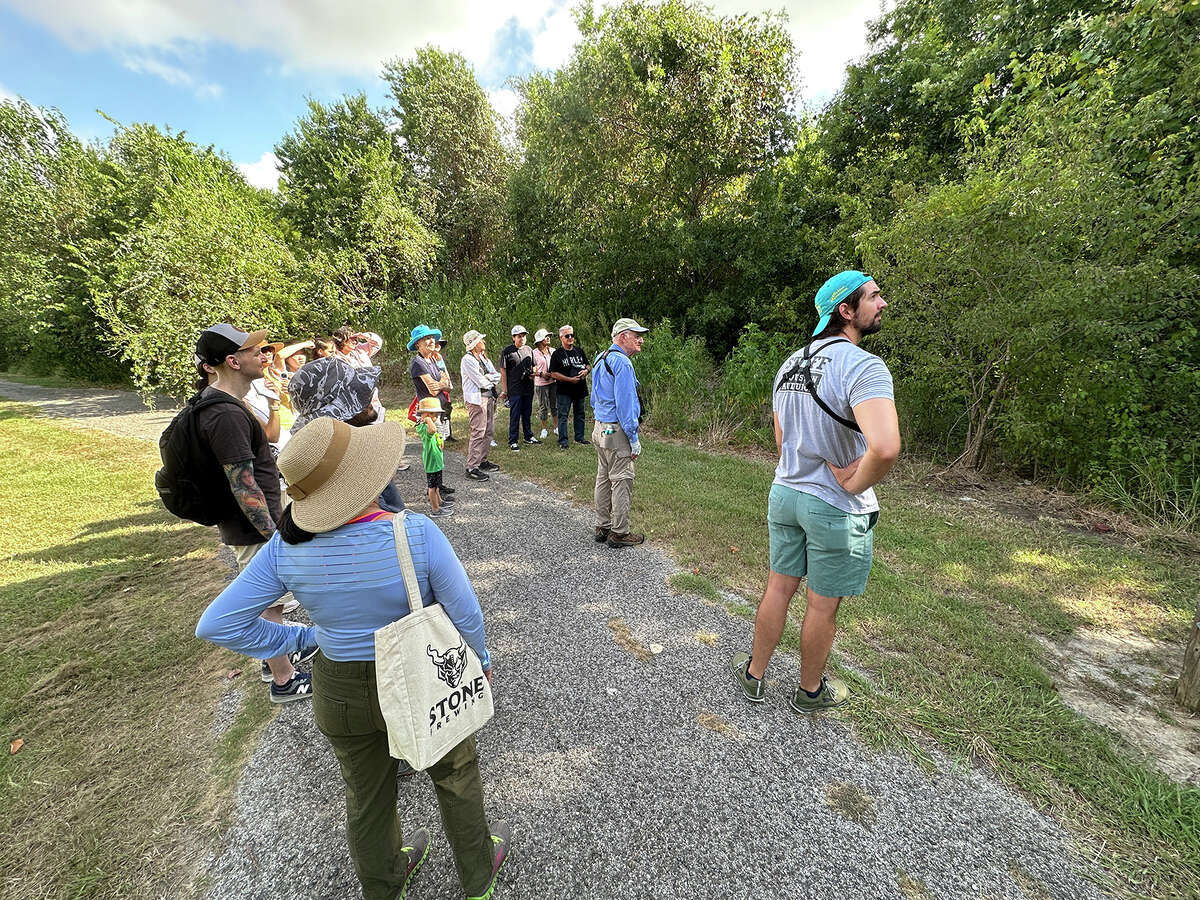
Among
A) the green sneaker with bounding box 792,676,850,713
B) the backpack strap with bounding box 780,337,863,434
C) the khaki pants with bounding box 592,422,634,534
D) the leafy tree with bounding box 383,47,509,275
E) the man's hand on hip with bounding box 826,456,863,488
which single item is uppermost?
the leafy tree with bounding box 383,47,509,275

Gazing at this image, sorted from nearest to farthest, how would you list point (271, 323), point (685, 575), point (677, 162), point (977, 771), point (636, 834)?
1. point (636, 834)
2. point (977, 771)
3. point (685, 575)
4. point (677, 162)
5. point (271, 323)

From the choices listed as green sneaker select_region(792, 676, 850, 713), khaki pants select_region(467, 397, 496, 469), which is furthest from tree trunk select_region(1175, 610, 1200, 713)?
khaki pants select_region(467, 397, 496, 469)

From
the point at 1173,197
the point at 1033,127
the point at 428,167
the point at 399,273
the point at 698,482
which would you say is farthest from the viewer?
the point at 428,167

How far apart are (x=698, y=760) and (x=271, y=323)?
15351 millimetres

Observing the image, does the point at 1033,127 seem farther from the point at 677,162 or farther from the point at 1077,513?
the point at 677,162

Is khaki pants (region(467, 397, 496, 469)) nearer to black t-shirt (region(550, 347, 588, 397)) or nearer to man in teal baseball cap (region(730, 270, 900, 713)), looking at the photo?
black t-shirt (region(550, 347, 588, 397))

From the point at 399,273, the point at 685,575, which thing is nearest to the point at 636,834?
the point at 685,575

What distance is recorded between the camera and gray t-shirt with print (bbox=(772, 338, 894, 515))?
2.08m

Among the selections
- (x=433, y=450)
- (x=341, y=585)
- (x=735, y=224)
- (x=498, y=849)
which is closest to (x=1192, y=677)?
(x=498, y=849)

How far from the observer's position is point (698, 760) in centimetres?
243

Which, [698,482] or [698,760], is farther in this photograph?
[698,482]

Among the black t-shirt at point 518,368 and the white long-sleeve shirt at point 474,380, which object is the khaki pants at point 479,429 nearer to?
the white long-sleeve shirt at point 474,380

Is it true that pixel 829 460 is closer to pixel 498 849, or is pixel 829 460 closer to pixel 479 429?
pixel 498 849

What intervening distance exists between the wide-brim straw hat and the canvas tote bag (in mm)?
138
